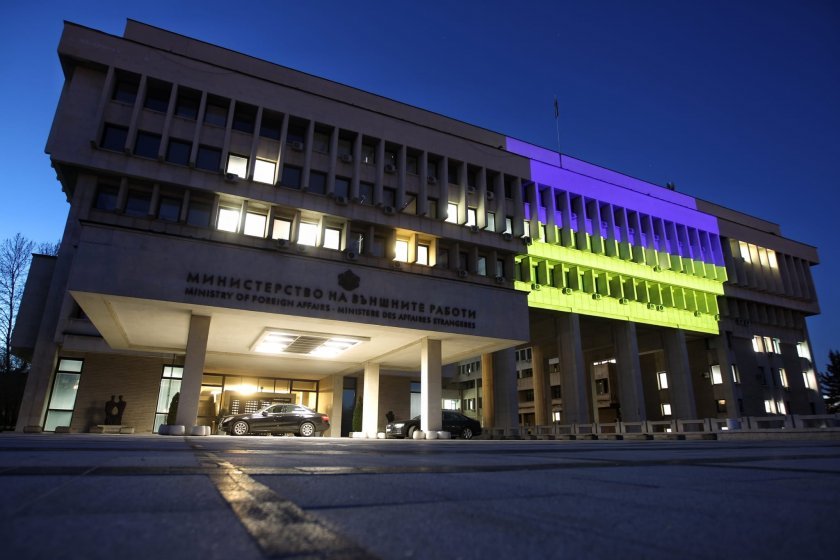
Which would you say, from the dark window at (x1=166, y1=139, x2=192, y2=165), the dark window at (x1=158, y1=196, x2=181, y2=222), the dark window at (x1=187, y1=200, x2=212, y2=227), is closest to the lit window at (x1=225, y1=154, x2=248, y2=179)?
the dark window at (x1=166, y1=139, x2=192, y2=165)

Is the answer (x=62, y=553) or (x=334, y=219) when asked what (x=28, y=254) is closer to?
(x=334, y=219)

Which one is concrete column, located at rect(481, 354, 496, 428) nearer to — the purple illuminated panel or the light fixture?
the purple illuminated panel

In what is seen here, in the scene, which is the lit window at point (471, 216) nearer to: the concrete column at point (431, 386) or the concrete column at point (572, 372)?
the concrete column at point (572, 372)

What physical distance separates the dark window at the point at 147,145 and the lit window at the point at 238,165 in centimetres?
389

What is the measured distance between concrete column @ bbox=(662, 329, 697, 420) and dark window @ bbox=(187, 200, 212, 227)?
39596 millimetres

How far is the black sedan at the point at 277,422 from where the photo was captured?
22.3 metres

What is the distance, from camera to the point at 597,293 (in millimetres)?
38812

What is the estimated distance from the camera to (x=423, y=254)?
31969mm

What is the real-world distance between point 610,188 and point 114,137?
38.2 meters

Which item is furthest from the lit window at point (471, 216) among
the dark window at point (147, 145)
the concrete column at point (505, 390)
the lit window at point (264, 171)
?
the dark window at point (147, 145)

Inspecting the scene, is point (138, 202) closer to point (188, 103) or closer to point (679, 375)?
point (188, 103)

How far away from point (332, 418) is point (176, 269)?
60.0 ft

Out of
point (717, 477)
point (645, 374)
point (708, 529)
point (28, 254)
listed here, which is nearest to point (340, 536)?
point (708, 529)

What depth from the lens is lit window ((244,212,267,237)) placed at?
27719 mm
